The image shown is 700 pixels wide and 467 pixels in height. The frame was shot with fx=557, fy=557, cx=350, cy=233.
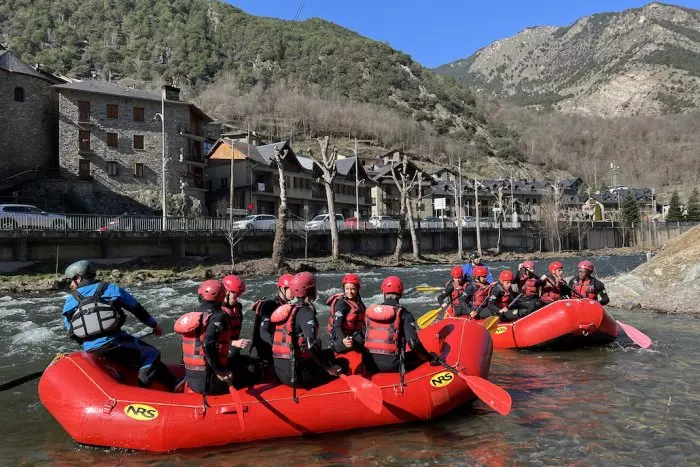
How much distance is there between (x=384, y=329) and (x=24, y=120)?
48262mm

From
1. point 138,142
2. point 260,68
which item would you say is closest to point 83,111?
point 138,142

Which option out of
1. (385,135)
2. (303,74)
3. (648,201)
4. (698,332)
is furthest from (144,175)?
(303,74)

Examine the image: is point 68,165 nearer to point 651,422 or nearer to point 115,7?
point 651,422

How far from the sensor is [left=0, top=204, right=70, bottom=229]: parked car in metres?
30.3

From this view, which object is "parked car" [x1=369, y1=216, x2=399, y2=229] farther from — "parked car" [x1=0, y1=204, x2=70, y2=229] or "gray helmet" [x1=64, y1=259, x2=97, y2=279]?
"gray helmet" [x1=64, y1=259, x2=97, y2=279]

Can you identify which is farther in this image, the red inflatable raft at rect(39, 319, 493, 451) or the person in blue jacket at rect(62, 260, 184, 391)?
the person in blue jacket at rect(62, 260, 184, 391)

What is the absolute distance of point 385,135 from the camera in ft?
429

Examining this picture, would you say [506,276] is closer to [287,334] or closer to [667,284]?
[287,334]

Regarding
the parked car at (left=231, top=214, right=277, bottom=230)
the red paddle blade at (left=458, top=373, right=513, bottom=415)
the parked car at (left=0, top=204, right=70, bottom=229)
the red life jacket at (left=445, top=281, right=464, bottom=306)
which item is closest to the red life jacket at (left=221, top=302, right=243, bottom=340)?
the red paddle blade at (left=458, top=373, right=513, bottom=415)

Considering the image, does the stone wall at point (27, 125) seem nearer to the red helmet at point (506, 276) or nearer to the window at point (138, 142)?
the window at point (138, 142)

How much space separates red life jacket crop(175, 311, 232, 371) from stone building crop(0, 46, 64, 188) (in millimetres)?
44592

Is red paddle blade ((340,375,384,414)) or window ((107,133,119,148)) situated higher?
window ((107,133,119,148))

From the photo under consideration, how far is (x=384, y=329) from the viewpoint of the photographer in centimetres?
781

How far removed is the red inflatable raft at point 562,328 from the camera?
1221 centimetres
